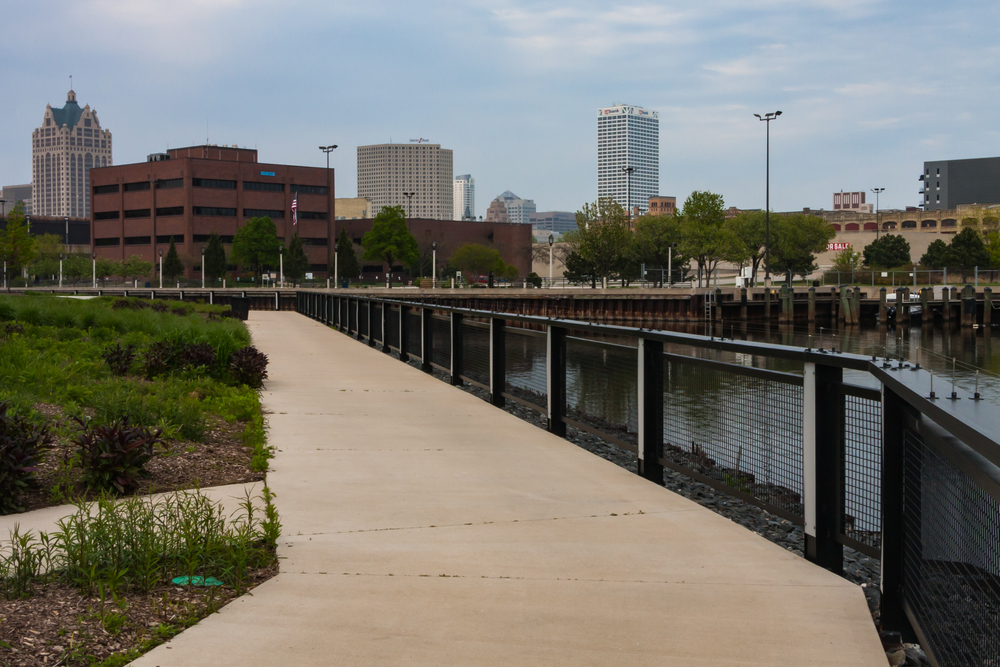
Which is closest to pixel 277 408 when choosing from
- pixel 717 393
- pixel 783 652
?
pixel 717 393

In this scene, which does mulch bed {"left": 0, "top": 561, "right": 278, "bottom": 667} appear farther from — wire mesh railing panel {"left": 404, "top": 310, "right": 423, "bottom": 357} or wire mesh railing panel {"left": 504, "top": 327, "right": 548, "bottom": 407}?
wire mesh railing panel {"left": 404, "top": 310, "right": 423, "bottom": 357}

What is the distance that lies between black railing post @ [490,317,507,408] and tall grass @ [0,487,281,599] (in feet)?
21.1

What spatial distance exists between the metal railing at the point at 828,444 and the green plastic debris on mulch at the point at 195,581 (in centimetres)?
324

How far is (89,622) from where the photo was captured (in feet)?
12.4

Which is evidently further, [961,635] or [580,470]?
[580,470]

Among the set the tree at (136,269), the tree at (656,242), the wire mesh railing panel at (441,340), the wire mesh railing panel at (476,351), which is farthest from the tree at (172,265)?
the wire mesh railing panel at (476,351)

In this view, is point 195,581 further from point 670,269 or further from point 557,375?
point 670,269

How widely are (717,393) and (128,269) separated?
10774 cm

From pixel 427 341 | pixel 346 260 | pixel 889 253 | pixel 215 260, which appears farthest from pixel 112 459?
pixel 889 253

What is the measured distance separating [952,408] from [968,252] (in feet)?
382

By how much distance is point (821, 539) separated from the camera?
16.2 feet

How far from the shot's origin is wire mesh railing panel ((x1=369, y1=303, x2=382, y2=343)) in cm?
2042

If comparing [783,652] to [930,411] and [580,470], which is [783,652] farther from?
[580,470]

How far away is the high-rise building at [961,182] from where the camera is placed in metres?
188
